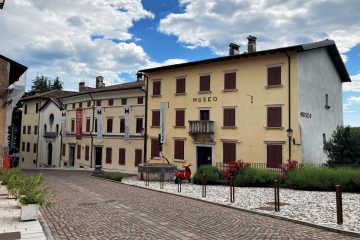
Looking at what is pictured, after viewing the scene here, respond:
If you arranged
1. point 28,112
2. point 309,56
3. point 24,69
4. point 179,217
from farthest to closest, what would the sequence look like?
point 28,112 → point 309,56 → point 24,69 → point 179,217

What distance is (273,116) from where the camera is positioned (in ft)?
79.1

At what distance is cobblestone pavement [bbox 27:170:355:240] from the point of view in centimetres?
845

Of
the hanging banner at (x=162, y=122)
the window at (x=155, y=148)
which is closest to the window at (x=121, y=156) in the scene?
the window at (x=155, y=148)

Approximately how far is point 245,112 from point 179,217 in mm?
16176

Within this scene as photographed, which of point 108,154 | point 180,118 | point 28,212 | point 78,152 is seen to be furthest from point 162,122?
point 28,212

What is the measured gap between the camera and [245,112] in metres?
25.6

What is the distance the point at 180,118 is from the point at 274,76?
9.17 metres

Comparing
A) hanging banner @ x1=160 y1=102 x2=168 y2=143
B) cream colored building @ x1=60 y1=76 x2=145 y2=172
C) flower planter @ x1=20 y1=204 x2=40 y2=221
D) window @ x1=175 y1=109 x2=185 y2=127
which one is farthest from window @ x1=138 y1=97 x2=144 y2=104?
flower planter @ x1=20 y1=204 x2=40 y2=221

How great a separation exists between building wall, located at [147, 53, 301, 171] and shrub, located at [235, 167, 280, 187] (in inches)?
169

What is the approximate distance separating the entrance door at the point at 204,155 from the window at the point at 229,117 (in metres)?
2.77

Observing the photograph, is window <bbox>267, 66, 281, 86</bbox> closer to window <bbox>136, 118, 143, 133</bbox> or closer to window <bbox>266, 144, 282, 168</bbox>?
window <bbox>266, 144, 282, 168</bbox>

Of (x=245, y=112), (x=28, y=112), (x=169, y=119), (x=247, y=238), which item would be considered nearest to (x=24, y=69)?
(x=169, y=119)

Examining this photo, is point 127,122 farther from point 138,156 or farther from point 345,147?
point 345,147

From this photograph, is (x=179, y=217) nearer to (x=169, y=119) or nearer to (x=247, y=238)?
(x=247, y=238)
